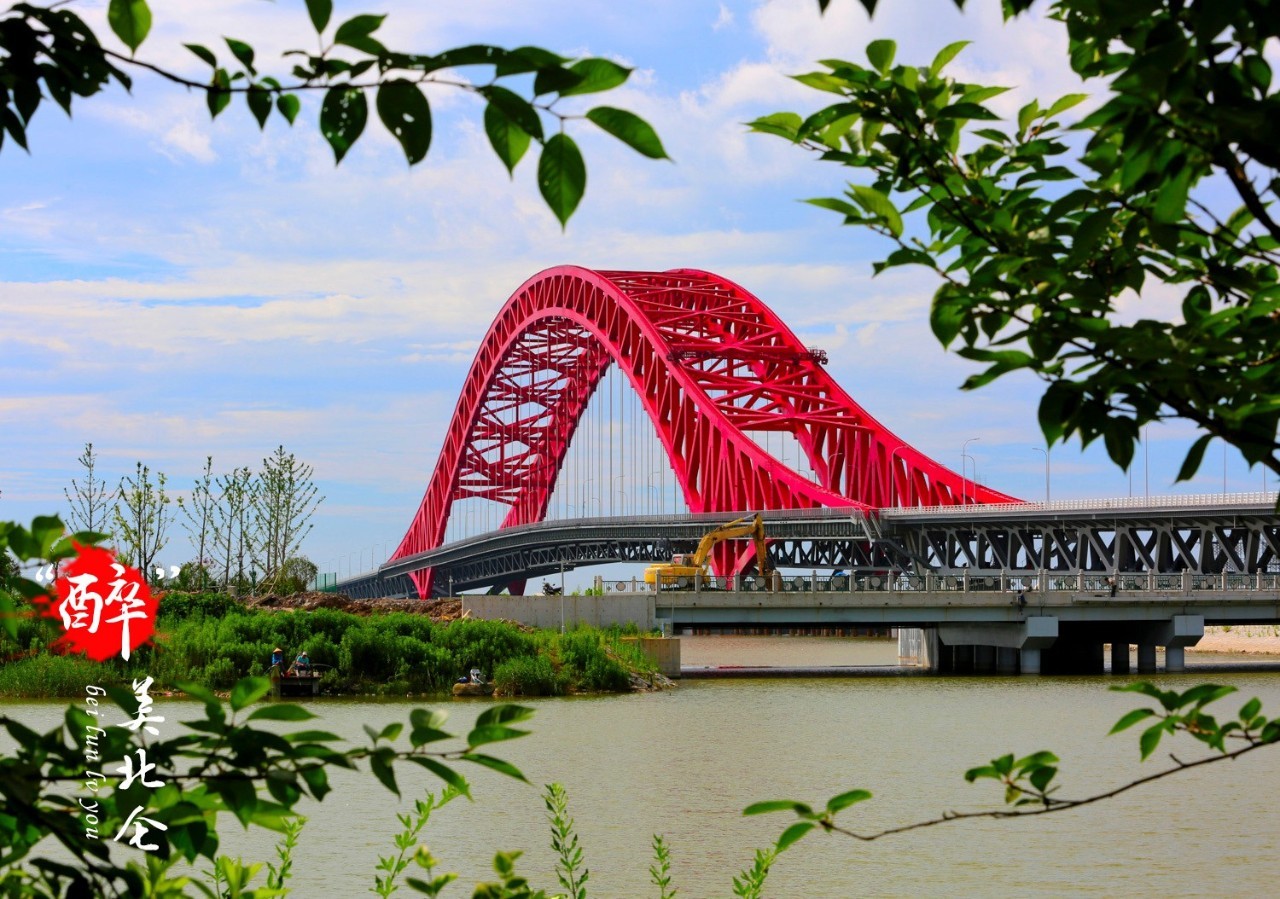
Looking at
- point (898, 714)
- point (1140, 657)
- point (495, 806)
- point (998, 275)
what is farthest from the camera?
point (1140, 657)

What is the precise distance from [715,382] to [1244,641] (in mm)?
28337

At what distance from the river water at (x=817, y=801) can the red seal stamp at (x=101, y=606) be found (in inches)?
347

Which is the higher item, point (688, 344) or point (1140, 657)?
point (688, 344)

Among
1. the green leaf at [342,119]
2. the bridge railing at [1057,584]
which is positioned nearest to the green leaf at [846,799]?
the green leaf at [342,119]

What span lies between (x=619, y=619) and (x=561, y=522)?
44437mm

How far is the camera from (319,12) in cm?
243

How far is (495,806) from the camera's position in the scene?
1931cm

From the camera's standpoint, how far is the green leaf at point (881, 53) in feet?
11.2

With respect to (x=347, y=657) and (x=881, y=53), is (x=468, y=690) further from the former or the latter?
(x=881, y=53)

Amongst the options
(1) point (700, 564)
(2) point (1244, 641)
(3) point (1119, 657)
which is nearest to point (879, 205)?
(1) point (700, 564)

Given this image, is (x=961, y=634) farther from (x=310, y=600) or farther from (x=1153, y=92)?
(x=1153, y=92)

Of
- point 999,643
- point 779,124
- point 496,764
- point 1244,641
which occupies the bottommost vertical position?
point 1244,641

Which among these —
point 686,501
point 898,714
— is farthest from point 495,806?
point 686,501

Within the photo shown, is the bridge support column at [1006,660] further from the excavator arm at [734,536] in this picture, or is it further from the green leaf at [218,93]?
the green leaf at [218,93]
